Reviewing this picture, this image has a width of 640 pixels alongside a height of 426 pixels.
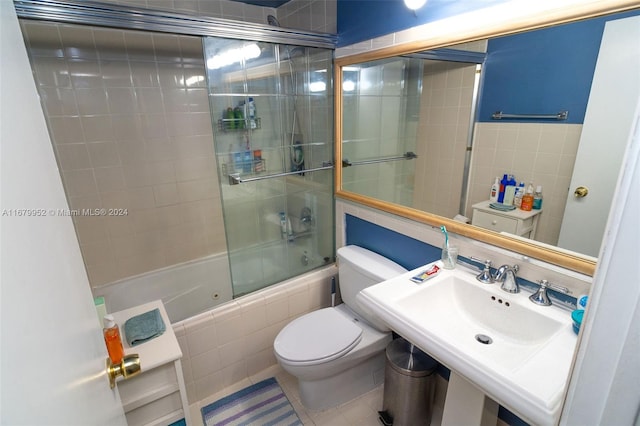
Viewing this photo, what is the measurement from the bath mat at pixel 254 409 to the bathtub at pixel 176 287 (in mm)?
632

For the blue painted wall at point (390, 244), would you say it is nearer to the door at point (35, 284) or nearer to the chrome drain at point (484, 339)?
the chrome drain at point (484, 339)

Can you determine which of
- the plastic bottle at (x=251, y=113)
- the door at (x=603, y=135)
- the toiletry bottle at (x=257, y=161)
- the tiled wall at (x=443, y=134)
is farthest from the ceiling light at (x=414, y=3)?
the toiletry bottle at (x=257, y=161)

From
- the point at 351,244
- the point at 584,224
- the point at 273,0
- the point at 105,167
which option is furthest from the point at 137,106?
the point at 584,224

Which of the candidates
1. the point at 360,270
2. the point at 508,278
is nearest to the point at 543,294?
the point at 508,278

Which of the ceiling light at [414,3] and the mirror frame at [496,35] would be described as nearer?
the mirror frame at [496,35]

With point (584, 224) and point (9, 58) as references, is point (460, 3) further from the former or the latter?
point (9, 58)

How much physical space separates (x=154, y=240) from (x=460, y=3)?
2.45 metres

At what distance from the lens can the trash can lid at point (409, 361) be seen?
1535mm

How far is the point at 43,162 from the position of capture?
0.56 meters

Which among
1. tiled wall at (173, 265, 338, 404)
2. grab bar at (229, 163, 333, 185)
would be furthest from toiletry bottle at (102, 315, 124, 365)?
grab bar at (229, 163, 333, 185)

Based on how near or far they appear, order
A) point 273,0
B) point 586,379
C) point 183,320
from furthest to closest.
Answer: point 273,0 < point 183,320 < point 586,379

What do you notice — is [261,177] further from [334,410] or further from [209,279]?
[334,410]

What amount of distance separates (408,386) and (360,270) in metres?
0.62

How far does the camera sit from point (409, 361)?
5.17 feet
